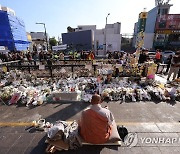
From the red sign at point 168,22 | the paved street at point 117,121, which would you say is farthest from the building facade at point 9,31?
the red sign at point 168,22

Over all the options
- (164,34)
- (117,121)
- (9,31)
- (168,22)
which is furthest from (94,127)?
(168,22)

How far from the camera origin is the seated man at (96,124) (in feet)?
9.78

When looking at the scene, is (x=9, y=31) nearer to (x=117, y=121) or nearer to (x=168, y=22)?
(x=117, y=121)

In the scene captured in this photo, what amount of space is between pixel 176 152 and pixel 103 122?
1.86m

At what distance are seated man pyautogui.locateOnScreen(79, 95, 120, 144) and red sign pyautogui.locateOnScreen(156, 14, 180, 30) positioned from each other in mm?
33823

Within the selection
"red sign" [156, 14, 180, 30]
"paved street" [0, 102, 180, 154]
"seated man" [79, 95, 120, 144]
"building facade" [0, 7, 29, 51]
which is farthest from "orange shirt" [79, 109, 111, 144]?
"red sign" [156, 14, 180, 30]

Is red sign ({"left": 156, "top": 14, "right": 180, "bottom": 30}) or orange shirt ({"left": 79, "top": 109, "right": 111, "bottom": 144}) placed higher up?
red sign ({"left": 156, "top": 14, "right": 180, "bottom": 30})

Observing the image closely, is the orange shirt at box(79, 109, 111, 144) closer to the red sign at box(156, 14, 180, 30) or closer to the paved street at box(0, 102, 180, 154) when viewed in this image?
the paved street at box(0, 102, 180, 154)

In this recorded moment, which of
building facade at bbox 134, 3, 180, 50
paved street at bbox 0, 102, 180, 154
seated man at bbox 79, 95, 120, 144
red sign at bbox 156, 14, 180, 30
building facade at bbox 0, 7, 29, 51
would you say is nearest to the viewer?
seated man at bbox 79, 95, 120, 144

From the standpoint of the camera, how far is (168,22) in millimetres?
30016

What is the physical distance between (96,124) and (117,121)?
5.55 feet

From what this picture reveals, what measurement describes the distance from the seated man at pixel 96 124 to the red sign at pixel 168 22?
111ft

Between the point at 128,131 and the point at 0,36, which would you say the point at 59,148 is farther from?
the point at 0,36

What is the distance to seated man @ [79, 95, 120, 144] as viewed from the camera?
2982 millimetres
